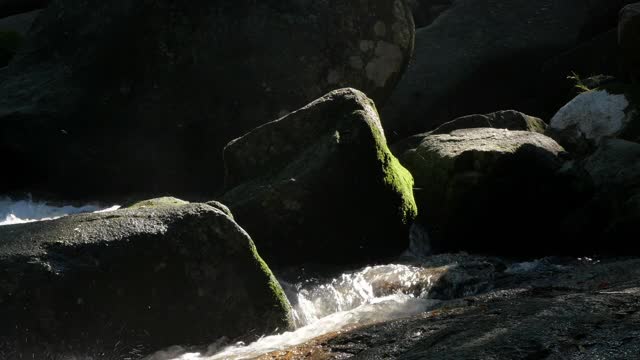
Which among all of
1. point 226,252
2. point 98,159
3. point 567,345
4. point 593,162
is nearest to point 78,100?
point 98,159

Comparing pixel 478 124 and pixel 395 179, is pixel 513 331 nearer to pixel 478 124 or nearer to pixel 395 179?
pixel 395 179

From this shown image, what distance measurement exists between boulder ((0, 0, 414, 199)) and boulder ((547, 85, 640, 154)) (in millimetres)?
2443

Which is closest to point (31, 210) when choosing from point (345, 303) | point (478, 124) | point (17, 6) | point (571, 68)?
point (345, 303)

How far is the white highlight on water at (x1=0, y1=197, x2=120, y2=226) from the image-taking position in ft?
25.6

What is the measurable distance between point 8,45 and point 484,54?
7.10 meters

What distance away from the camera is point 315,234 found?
6.57 metres

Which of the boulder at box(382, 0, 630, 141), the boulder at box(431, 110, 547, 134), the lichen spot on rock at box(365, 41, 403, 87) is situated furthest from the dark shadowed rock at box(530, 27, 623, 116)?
the lichen spot on rock at box(365, 41, 403, 87)

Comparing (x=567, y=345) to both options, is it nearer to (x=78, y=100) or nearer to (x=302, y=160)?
(x=302, y=160)

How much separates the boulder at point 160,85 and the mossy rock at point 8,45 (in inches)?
125

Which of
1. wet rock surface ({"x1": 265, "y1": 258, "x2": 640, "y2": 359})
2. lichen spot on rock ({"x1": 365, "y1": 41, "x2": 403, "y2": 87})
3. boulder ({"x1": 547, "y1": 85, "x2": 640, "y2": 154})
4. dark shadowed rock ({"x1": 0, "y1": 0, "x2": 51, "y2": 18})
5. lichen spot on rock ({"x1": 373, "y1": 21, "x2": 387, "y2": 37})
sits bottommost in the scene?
wet rock surface ({"x1": 265, "y1": 258, "x2": 640, "y2": 359})

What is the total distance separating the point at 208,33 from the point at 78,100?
154 centimetres

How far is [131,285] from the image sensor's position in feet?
15.1

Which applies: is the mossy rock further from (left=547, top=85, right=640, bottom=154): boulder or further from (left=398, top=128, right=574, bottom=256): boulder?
(left=547, top=85, right=640, bottom=154): boulder

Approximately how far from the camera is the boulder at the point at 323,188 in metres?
6.49
